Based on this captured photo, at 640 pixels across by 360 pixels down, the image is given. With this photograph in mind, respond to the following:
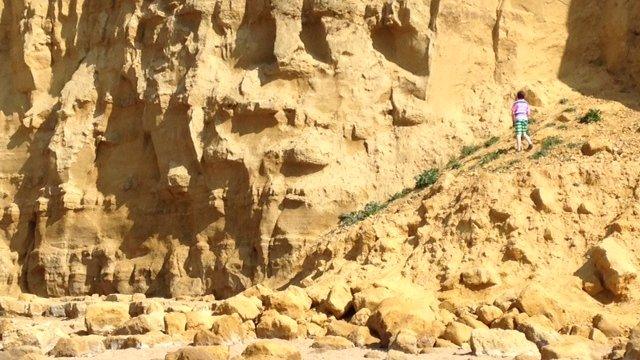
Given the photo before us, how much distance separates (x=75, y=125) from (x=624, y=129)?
13.2m

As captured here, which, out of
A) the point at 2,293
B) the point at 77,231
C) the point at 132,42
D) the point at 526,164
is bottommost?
the point at 2,293

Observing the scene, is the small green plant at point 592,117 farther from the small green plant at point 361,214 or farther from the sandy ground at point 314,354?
the sandy ground at point 314,354

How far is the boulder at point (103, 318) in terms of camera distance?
16.0 meters

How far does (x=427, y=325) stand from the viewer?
1377cm

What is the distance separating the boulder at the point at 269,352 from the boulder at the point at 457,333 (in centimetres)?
220

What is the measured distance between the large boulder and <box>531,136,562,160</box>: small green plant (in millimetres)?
4723

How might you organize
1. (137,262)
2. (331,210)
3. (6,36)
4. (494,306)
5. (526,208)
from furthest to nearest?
(6,36)
(137,262)
(331,210)
(526,208)
(494,306)

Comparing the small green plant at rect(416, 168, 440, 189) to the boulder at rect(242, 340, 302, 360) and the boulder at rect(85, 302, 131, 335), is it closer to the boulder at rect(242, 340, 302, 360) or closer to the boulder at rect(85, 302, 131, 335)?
the boulder at rect(85, 302, 131, 335)

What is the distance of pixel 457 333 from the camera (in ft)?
43.9

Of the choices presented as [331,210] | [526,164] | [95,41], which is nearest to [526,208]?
[526,164]

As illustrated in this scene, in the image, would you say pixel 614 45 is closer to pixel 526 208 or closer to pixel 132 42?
pixel 526 208

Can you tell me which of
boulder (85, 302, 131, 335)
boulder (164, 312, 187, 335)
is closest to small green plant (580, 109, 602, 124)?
boulder (164, 312, 187, 335)

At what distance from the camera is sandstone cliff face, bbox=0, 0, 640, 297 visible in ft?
69.9

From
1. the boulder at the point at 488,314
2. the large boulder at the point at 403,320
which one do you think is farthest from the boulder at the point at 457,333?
the boulder at the point at 488,314
